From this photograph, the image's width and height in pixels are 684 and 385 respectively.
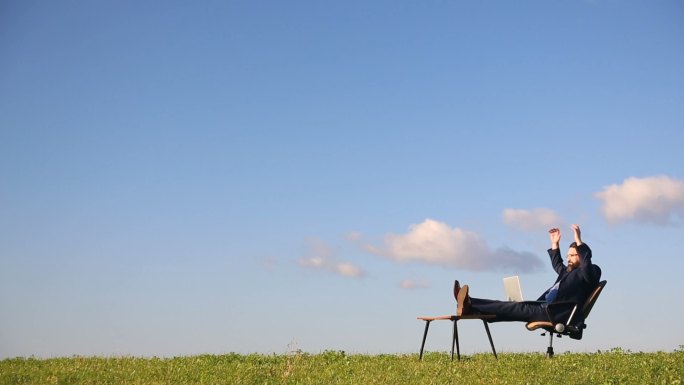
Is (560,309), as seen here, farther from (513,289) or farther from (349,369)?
(349,369)

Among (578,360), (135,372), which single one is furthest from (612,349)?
(135,372)

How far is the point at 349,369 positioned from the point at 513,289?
3.76 meters

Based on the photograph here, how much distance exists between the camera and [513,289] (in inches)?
616

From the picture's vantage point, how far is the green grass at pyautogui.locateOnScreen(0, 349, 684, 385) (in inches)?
511

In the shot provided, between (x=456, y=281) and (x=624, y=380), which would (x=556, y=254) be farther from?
(x=624, y=380)

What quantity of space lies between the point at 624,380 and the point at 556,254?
149 inches

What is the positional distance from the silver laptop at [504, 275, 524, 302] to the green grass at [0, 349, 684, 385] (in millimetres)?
1199

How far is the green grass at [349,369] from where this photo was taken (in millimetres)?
12984

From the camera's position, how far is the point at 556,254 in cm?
1622

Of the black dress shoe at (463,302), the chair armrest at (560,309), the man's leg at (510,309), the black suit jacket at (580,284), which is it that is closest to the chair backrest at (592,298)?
the black suit jacket at (580,284)

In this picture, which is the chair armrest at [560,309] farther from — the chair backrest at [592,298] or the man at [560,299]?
the chair backrest at [592,298]

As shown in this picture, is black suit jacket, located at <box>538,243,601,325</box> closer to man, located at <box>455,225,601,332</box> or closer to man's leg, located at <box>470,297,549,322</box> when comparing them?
man, located at <box>455,225,601,332</box>

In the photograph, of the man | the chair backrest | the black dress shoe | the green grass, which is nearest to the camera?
the green grass

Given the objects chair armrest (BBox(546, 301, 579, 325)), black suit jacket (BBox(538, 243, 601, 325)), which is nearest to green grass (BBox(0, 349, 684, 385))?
chair armrest (BBox(546, 301, 579, 325))
